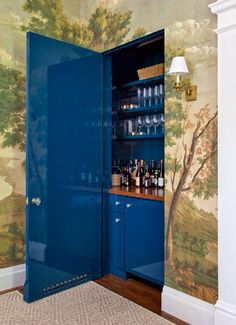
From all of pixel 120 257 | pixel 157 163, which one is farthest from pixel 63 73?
pixel 120 257

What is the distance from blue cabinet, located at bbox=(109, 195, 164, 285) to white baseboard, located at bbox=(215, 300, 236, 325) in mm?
807

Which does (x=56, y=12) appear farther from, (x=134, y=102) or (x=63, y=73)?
(x=134, y=102)

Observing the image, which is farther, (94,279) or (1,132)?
(94,279)

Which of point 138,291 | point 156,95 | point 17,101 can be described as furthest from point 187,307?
point 17,101

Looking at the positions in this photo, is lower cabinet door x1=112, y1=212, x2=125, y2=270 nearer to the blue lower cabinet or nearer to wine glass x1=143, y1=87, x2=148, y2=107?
the blue lower cabinet

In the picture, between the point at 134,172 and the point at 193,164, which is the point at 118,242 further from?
the point at 193,164

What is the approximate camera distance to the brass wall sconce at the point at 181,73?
240 centimetres

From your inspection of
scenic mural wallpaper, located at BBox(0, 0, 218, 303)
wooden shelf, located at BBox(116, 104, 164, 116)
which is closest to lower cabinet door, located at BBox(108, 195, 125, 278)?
scenic mural wallpaper, located at BBox(0, 0, 218, 303)

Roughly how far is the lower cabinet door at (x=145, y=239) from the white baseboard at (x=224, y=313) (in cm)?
80

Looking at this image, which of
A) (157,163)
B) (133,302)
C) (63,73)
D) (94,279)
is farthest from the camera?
(157,163)

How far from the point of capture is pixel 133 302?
2.88m

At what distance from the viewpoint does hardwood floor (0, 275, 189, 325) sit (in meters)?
2.79

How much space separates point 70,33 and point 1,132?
1367 mm

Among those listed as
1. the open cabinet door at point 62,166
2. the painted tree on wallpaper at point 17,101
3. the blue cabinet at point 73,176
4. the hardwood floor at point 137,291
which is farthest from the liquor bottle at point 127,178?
the painted tree on wallpaper at point 17,101
